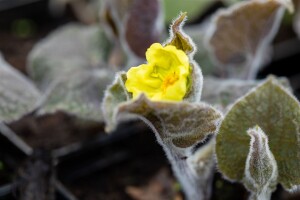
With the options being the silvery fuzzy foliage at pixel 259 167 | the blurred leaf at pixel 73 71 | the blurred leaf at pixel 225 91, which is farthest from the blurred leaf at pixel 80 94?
the silvery fuzzy foliage at pixel 259 167

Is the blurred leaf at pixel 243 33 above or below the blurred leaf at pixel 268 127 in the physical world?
above

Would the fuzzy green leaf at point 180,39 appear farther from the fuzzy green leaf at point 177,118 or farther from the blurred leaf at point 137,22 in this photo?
the blurred leaf at point 137,22

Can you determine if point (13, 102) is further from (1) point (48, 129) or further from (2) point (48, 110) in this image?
(1) point (48, 129)

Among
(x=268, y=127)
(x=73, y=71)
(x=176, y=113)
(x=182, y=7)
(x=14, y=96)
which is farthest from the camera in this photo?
(x=182, y=7)

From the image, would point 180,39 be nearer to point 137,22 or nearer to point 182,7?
point 137,22

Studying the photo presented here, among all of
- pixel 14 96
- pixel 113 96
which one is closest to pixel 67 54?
pixel 14 96

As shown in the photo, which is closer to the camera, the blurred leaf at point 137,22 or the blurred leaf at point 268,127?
the blurred leaf at point 268,127

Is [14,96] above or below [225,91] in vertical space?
above

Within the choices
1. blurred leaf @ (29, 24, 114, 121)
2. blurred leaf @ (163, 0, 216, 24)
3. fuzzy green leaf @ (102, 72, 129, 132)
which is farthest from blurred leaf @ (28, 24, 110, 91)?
fuzzy green leaf @ (102, 72, 129, 132)
